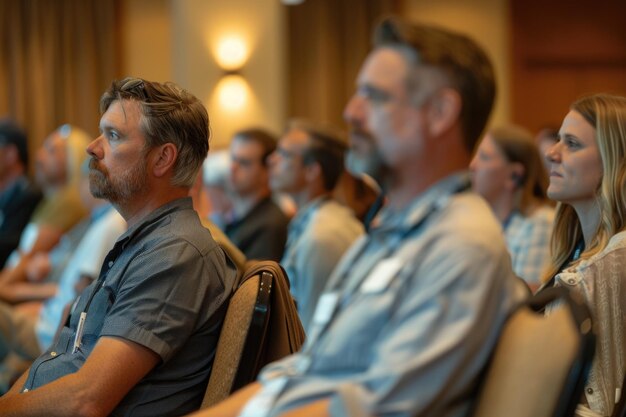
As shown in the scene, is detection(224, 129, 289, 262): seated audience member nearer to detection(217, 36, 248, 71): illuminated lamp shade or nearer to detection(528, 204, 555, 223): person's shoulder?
detection(528, 204, 555, 223): person's shoulder

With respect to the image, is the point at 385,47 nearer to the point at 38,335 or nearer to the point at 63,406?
the point at 63,406

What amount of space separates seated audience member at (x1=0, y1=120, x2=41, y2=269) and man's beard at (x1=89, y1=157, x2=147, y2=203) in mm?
3768

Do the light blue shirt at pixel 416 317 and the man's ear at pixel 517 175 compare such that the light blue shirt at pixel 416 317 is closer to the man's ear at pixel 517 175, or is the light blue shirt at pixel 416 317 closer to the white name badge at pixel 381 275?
the white name badge at pixel 381 275

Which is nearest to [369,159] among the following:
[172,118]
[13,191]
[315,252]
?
[172,118]

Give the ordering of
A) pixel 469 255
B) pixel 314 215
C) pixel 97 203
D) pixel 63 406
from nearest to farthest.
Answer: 1. pixel 469 255
2. pixel 63 406
3. pixel 314 215
4. pixel 97 203

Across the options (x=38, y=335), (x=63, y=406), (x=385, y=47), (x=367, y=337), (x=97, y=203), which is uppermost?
(x=385, y=47)

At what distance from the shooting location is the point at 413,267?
1422mm

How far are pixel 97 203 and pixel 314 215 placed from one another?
115 centimetres

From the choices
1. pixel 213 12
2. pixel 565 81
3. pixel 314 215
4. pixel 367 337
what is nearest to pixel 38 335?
pixel 314 215

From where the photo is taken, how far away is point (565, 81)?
9195 millimetres

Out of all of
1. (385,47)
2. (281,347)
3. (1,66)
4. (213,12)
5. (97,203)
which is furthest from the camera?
(1,66)

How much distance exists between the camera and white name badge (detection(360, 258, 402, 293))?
1.43 meters

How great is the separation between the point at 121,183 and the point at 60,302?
7.34 feet

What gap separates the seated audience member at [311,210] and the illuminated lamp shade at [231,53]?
2.73 metres
